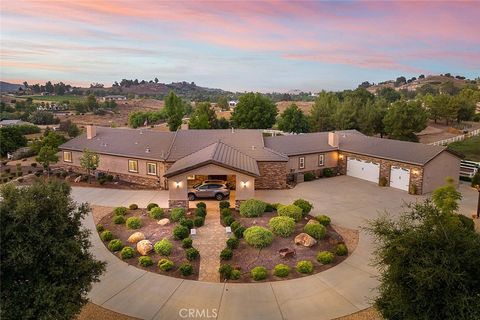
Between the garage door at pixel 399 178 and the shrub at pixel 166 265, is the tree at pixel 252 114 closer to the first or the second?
the garage door at pixel 399 178

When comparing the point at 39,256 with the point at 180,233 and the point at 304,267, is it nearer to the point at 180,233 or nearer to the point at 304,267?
the point at 180,233

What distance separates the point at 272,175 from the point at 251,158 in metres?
2.41

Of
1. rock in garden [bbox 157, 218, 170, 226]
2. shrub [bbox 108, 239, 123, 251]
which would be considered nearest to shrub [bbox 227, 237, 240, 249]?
rock in garden [bbox 157, 218, 170, 226]

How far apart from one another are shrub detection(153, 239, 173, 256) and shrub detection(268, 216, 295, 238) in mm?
5797

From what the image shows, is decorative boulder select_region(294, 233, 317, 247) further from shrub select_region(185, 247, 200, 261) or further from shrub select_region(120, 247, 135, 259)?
shrub select_region(120, 247, 135, 259)

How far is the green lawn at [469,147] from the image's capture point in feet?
137

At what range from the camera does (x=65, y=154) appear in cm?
3528

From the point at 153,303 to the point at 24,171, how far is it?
1189 inches

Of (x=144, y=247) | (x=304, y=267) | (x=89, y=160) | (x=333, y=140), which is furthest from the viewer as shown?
(x=333, y=140)

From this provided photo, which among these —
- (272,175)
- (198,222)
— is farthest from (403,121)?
(198,222)

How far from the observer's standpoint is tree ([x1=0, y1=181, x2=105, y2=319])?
353 inches

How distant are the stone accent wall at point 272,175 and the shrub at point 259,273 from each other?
48.2 feet

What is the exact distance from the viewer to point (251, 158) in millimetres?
29125

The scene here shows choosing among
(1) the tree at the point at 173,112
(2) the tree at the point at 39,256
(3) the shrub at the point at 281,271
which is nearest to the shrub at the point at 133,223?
(3) the shrub at the point at 281,271
